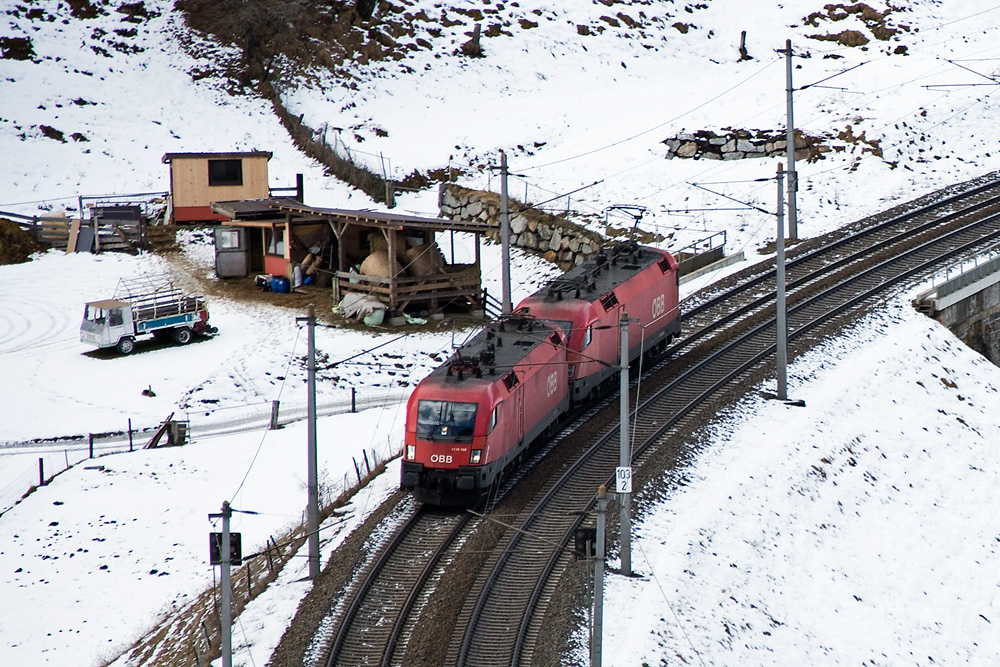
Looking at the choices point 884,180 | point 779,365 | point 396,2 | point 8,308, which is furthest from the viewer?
point 396,2

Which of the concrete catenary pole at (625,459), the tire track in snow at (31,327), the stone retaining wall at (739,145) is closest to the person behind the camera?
the concrete catenary pole at (625,459)

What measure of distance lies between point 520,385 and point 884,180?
30064 millimetres

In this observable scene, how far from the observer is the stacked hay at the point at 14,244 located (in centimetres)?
4803

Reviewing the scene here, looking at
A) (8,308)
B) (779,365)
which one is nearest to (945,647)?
(779,365)

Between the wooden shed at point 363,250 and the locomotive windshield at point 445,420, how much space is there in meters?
16.6

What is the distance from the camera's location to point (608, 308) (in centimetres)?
2906

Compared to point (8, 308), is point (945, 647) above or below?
below

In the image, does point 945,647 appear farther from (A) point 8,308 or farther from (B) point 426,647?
→ (A) point 8,308

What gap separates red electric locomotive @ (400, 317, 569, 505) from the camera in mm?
23453

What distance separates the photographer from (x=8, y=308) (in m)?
43.3

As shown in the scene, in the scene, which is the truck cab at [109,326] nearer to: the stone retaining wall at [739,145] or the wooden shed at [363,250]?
the wooden shed at [363,250]

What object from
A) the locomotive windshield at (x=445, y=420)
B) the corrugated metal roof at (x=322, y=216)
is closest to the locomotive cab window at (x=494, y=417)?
the locomotive windshield at (x=445, y=420)

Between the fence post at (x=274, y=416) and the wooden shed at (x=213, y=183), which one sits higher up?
the wooden shed at (x=213, y=183)

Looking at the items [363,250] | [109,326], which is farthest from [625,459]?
[363,250]
